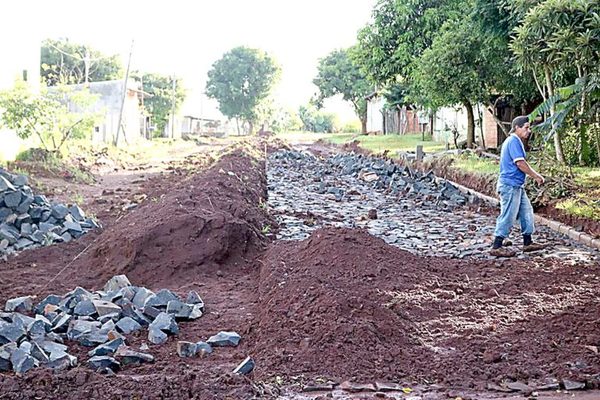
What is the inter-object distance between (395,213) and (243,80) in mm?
63371

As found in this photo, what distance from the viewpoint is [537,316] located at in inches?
253

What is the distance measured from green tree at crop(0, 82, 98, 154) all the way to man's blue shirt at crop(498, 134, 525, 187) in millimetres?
17332

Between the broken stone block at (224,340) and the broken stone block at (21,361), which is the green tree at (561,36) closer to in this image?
the broken stone block at (224,340)

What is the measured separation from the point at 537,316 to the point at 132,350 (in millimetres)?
3511

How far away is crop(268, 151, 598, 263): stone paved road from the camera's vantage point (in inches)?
415

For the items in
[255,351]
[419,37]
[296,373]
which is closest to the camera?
[296,373]

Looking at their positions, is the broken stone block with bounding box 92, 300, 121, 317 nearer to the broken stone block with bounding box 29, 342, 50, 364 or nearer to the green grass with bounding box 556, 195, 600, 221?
the broken stone block with bounding box 29, 342, 50, 364

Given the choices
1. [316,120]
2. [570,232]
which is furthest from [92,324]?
[316,120]

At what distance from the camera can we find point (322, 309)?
6.10m

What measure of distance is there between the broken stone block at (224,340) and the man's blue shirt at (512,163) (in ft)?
17.2

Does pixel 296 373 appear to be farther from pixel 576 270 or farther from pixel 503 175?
pixel 503 175

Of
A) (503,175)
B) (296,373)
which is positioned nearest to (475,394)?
(296,373)

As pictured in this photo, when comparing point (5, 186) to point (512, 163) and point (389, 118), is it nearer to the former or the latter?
point (512, 163)

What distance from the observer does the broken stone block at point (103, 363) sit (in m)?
5.34
